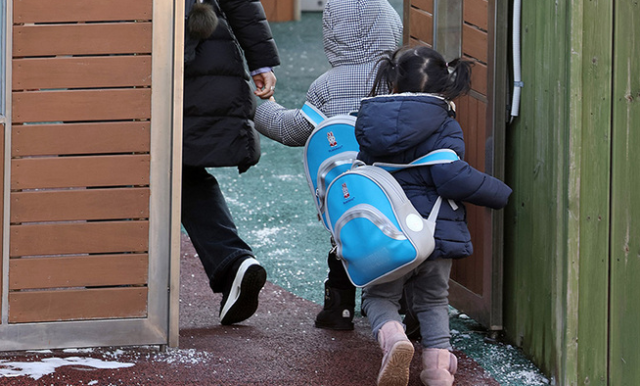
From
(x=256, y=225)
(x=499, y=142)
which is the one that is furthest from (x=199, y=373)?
(x=256, y=225)

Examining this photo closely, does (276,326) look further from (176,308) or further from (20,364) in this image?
(20,364)

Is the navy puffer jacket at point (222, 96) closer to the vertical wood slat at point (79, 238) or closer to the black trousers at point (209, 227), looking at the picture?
the black trousers at point (209, 227)

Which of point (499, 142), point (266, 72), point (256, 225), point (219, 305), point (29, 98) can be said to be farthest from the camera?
point (256, 225)

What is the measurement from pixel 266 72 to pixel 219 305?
115 centimetres

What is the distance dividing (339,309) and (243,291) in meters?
0.41

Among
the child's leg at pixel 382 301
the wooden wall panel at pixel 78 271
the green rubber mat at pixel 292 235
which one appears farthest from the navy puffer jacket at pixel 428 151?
the wooden wall panel at pixel 78 271

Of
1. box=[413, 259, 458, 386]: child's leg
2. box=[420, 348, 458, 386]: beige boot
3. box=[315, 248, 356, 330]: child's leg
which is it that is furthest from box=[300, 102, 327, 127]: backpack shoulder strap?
box=[420, 348, 458, 386]: beige boot

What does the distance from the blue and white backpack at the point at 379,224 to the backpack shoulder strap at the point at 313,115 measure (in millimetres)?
563

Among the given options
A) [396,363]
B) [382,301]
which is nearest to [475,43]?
[382,301]

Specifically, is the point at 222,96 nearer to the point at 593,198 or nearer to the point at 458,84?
the point at 458,84

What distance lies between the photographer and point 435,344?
380 centimetres

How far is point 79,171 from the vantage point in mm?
3975

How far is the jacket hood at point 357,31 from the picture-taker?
427 centimetres

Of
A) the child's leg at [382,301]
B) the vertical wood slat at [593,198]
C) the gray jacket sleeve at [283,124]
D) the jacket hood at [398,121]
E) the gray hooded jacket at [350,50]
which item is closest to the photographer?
the vertical wood slat at [593,198]
